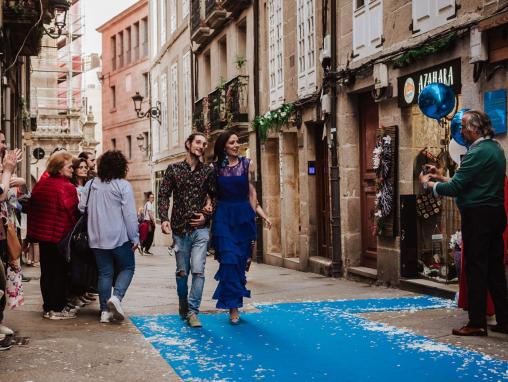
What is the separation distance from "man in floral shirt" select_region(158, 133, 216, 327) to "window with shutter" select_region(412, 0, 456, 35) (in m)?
4.01

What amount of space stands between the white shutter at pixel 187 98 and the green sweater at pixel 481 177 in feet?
73.0

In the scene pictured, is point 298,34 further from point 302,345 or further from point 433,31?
point 302,345

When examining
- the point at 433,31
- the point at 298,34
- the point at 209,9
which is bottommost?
the point at 433,31

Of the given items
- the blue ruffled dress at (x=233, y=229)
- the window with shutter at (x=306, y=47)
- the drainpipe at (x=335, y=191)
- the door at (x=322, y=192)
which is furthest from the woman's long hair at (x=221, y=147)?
the window with shutter at (x=306, y=47)

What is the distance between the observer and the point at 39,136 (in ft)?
140

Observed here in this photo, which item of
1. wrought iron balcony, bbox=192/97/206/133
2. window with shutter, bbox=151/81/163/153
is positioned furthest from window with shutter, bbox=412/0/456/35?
window with shutter, bbox=151/81/163/153

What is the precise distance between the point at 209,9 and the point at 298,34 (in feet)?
25.4

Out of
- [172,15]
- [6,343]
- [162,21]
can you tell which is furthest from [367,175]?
[162,21]

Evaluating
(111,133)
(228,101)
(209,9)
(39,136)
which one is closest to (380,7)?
(228,101)

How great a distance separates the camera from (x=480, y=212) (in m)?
7.31

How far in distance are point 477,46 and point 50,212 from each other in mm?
5010

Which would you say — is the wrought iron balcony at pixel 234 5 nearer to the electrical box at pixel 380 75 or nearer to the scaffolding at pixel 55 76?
the electrical box at pixel 380 75

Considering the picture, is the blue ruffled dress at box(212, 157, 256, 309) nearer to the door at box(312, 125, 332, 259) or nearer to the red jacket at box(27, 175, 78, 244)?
the red jacket at box(27, 175, 78, 244)

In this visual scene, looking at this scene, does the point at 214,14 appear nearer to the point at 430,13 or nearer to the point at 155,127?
the point at 430,13
